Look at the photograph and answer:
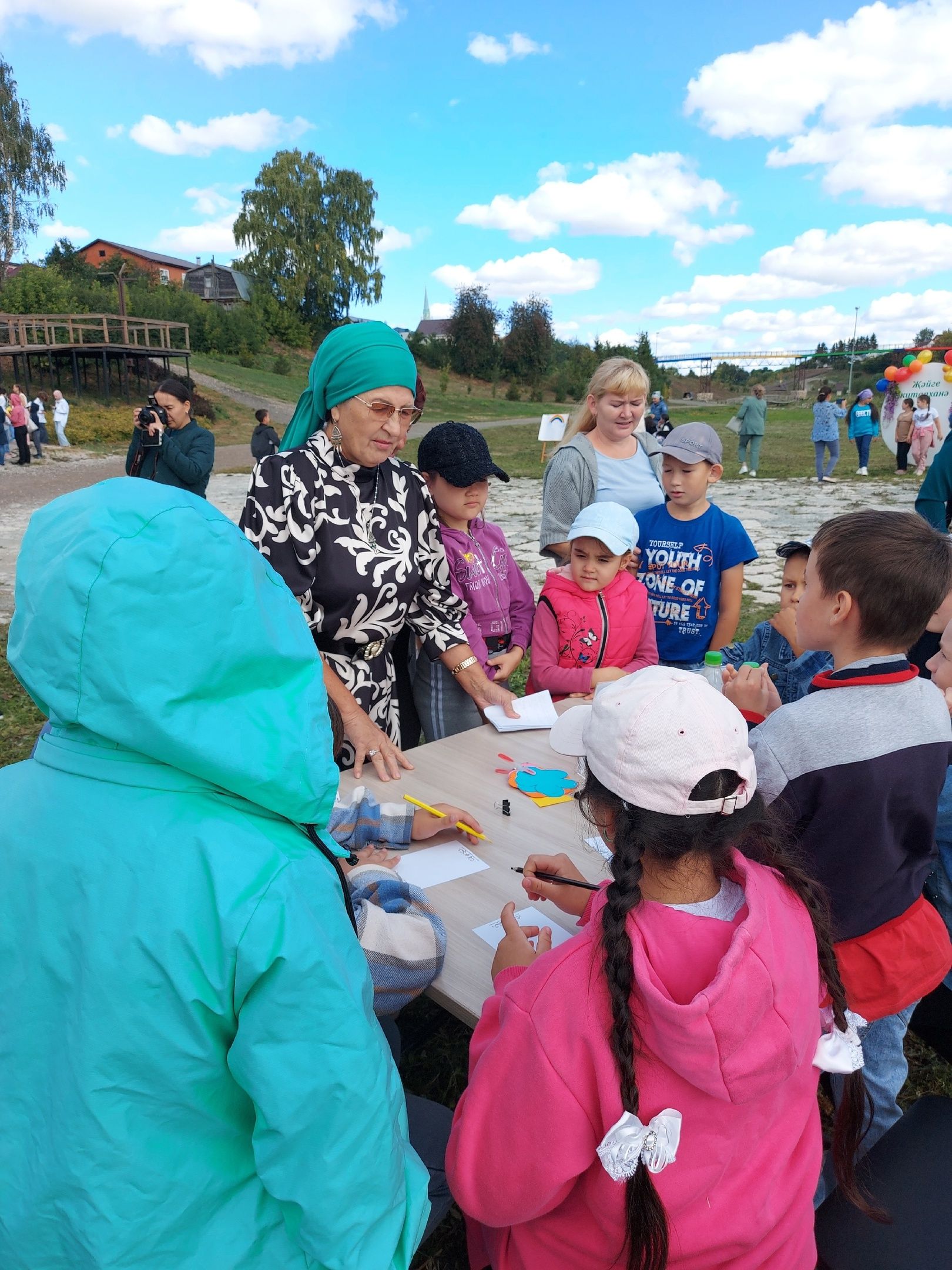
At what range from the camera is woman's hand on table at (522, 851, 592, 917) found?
164 cm

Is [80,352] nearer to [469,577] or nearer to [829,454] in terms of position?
[829,454]

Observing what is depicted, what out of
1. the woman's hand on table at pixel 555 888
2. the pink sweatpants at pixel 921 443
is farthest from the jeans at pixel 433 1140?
the pink sweatpants at pixel 921 443

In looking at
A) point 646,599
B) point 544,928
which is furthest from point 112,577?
point 646,599

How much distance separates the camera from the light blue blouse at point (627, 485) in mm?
3402

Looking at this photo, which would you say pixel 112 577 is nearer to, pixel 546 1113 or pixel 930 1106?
pixel 546 1113

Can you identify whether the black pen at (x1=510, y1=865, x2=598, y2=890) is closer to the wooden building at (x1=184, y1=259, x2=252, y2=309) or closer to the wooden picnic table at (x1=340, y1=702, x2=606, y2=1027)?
the wooden picnic table at (x1=340, y1=702, x2=606, y2=1027)

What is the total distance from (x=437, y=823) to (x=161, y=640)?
4.13 feet

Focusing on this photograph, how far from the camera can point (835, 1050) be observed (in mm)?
1231

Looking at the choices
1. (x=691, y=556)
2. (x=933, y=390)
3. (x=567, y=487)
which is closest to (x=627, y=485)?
(x=567, y=487)

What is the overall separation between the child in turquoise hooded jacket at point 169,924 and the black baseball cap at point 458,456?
1.79 m

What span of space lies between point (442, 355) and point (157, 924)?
4581 cm

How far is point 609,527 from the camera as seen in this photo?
2852 millimetres

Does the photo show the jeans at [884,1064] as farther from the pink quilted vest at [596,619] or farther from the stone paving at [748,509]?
the stone paving at [748,509]

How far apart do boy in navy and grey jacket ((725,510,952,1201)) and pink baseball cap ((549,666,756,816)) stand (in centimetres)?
40
